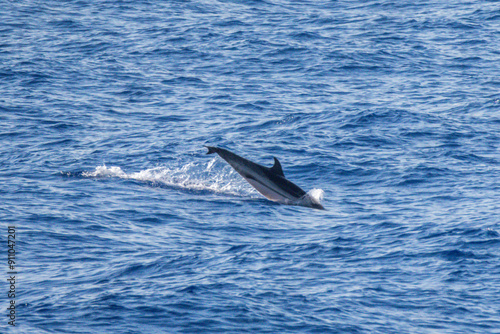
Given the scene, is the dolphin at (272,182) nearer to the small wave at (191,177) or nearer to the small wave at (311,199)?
the small wave at (311,199)

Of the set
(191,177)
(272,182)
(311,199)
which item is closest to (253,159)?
(191,177)

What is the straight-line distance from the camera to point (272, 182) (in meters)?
26.0

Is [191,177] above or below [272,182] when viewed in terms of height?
below

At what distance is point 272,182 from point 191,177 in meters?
4.01

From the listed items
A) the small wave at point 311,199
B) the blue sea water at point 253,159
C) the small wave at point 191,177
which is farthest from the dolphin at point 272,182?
the small wave at point 191,177

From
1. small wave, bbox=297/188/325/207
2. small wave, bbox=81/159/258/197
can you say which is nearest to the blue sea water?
small wave, bbox=81/159/258/197

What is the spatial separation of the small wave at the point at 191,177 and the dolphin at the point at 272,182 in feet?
4.00

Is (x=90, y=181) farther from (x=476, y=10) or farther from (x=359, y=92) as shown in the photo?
(x=476, y=10)

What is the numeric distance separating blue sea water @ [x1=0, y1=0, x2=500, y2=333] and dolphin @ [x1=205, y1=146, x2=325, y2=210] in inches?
19.0

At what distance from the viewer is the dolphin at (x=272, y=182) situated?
25766 millimetres

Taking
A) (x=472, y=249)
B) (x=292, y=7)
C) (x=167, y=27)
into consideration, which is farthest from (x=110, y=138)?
(x=292, y=7)

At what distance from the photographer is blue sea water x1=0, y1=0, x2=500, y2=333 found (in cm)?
1872

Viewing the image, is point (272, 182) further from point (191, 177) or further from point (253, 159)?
point (253, 159)

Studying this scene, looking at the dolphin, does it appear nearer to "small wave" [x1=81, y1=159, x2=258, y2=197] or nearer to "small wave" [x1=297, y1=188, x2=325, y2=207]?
"small wave" [x1=297, y1=188, x2=325, y2=207]
